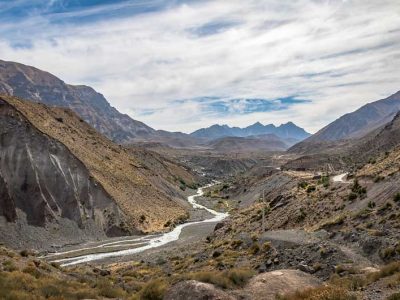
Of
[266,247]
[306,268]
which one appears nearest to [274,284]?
[306,268]

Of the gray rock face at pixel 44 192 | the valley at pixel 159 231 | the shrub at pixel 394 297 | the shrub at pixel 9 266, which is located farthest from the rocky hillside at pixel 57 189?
the shrub at pixel 394 297

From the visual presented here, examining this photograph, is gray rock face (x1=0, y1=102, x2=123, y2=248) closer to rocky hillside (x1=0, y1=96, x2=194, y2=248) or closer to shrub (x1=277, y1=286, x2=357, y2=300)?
rocky hillside (x1=0, y1=96, x2=194, y2=248)

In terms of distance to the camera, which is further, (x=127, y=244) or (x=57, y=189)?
(x=57, y=189)

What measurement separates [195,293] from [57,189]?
57.2m

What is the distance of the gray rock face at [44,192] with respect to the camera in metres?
61.2

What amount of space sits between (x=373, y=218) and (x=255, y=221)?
23.7m

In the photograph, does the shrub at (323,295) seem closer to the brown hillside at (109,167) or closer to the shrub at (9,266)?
the shrub at (9,266)

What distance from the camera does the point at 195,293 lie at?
628 inches

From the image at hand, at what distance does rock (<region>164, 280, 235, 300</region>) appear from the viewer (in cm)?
1573

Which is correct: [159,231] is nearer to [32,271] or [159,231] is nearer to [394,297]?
[32,271]

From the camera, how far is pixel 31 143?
70.1 meters

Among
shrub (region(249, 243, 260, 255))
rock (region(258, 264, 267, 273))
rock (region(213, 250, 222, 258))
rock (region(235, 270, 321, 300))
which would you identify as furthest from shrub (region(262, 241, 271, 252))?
rock (region(235, 270, 321, 300))

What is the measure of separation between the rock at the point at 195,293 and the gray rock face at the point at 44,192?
4592 centimetres

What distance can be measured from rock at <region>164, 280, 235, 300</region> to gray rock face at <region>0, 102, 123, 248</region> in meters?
45.9
